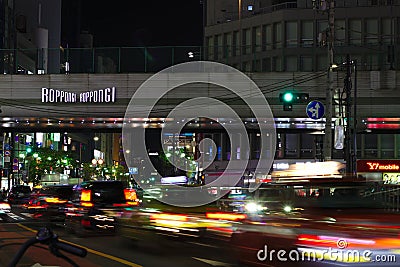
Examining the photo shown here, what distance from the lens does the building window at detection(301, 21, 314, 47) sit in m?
72.5

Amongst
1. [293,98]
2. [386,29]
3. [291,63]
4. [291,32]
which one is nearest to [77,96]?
[293,98]

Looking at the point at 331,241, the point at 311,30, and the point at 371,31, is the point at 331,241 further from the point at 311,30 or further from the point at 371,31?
the point at 311,30

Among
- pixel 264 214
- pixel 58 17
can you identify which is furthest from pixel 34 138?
pixel 264 214

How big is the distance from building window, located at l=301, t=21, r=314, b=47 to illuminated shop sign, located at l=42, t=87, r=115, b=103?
34255 millimetres

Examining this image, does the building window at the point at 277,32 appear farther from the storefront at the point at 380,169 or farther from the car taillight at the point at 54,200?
the car taillight at the point at 54,200

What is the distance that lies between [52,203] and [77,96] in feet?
50.5

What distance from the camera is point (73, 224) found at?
2250 centimetres

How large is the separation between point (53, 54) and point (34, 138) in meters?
67.3

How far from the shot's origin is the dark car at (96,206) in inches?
838

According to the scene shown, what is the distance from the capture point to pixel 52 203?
95.6 feet

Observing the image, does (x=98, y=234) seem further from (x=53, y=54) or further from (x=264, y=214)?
(x=53, y=54)

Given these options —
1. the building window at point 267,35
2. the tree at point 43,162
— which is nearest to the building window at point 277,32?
the building window at point 267,35

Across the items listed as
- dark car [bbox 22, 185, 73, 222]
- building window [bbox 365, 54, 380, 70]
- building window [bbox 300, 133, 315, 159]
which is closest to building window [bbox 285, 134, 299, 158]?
building window [bbox 300, 133, 315, 159]

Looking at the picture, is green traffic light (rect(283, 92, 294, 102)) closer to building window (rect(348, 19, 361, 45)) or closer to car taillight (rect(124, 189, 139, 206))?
car taillight (rect(124, 189, 139, 206))
